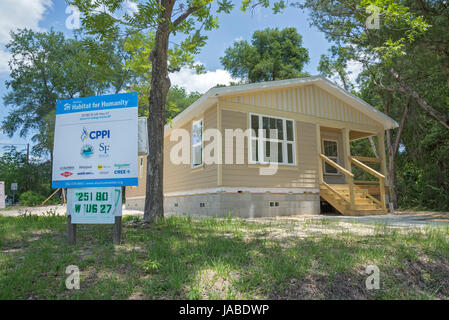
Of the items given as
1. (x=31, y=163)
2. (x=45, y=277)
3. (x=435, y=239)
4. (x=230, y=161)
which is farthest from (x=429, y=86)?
(x=31, y=163)

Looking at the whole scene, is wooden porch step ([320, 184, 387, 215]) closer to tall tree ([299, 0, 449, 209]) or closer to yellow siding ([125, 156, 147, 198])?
tall tree ([299, 0, 449, 209])

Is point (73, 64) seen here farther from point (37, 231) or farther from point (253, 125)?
point (37, 231)

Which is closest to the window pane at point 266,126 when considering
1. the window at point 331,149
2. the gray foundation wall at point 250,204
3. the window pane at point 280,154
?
the window pane at point 280,154

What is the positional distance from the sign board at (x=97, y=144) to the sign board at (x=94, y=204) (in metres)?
0.11

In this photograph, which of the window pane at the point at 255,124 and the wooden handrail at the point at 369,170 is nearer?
the window pane at the point at 255,124

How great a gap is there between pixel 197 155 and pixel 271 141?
8.71 ft

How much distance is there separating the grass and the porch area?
199 inches

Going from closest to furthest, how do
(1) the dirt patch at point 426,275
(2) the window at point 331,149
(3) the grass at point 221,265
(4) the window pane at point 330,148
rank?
(3) the grass at point 221,265 < (1) the dirt patch at point 426,275 < (2) the window at point 331,149 < (4) the window pane at point 330,148

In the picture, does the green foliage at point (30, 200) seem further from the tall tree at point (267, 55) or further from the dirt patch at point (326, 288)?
the dirt patch at point (326, 288)

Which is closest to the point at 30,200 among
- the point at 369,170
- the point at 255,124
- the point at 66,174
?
the point at 255,124

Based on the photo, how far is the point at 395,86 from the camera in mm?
13656

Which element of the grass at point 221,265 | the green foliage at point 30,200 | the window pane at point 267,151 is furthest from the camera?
the green foliage at point 30,200

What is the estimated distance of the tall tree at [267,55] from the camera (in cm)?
2797
